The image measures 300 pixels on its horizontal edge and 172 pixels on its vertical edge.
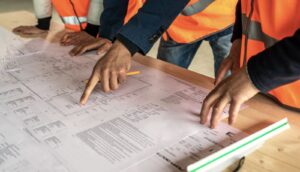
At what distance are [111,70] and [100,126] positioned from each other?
20 centimetres

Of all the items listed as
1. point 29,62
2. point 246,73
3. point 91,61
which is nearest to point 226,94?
point 246,73

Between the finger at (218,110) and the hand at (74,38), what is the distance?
638 mm

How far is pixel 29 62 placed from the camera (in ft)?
3.18

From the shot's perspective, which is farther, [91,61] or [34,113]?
[91,61]

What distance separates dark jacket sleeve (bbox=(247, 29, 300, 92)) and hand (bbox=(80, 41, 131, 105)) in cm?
33

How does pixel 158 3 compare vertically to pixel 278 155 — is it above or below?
above

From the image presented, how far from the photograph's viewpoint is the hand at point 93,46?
104cm

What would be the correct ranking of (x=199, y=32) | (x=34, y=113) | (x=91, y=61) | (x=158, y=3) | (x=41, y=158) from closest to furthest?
1. (x=41, y=158)
2. (x=34, y=113)
3. (x=158, y=3)
4. (x=91, y=61)
5. (x=199, y=32)

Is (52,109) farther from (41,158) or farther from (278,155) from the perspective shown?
(278,155)

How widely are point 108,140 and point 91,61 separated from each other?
442 mm

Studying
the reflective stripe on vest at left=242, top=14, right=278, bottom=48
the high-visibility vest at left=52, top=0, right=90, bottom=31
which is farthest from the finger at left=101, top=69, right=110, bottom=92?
the high-visibility vest at left=52, top=0, right=90, bottom=31

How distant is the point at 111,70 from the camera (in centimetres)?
80

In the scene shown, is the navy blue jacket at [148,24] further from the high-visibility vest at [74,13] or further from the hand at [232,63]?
the high-visibility vest at [74,13]

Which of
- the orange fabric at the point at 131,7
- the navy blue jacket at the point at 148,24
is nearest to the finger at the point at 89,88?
the navy blue jacket at the point at 148,24
